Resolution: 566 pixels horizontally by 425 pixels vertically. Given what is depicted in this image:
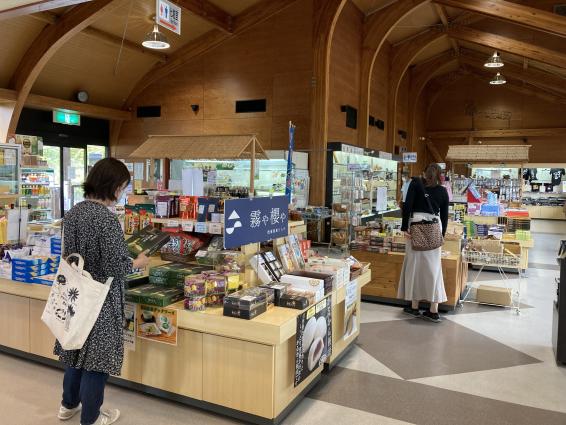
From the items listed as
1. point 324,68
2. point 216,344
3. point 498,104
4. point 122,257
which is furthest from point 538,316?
point 498,104

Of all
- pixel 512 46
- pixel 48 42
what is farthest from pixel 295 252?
pixel 512 46

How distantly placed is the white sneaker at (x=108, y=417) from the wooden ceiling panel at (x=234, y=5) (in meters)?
8.38

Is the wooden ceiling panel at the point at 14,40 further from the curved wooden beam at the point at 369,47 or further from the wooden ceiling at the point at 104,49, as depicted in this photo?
the curved wooden beam at the point at 369,47

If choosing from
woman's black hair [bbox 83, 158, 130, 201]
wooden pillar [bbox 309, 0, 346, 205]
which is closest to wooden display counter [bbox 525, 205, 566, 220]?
wooden pillar [bbox 309, 0, 346, 205]

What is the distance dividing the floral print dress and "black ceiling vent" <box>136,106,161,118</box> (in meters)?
9.22

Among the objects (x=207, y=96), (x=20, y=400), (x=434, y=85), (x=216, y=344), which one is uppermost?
(x=434, y=85)

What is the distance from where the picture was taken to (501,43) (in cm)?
1088

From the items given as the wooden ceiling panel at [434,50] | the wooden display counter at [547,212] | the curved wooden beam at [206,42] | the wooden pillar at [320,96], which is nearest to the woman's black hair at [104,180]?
the wooden pillar at [320,96]

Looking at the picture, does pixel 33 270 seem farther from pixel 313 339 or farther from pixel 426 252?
pixel 426 252

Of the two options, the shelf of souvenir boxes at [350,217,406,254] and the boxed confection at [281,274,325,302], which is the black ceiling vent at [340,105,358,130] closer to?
the shelf of souvenir boxes at [350,217,406,254]

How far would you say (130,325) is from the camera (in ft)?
10.2

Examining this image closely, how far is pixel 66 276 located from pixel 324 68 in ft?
25.2

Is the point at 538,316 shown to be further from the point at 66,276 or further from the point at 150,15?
the point at 150,15

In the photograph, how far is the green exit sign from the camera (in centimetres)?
1020
